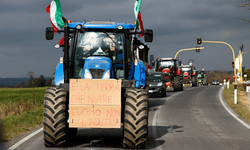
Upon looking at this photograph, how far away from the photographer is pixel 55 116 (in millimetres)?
6793

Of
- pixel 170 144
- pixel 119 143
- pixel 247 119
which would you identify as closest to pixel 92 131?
pixel 119 143

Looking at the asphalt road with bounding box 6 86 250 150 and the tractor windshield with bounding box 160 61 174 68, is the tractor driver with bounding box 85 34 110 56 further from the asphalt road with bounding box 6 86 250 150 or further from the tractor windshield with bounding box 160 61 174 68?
the tractor windshield with bounding box 160 61 174 68

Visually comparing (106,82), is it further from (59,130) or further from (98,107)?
(59,130)

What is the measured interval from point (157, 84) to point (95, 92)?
18.9 m

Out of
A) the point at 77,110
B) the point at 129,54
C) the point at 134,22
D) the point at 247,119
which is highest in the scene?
the point at 134,22

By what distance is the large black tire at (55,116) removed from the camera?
6.80 meters

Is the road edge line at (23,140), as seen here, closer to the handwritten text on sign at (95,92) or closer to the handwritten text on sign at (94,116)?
the handwritten text on sign at (94,116)

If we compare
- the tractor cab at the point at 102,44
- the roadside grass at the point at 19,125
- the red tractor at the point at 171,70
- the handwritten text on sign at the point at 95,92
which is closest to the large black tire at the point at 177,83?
the red tractor at the point at 171,70

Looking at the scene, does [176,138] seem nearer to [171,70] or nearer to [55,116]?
[55,116]

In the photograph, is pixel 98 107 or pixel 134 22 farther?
pixel 134 22

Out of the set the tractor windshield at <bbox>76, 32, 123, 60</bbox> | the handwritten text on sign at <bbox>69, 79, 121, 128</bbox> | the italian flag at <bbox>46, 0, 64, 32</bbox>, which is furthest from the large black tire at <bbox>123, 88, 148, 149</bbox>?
the italian flag at <bbox>46, 0, 64, 32</bbox>

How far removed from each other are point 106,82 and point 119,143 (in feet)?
5.47

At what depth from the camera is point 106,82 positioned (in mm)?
6922

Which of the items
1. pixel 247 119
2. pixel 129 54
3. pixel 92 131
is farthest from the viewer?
pixel 247 119
